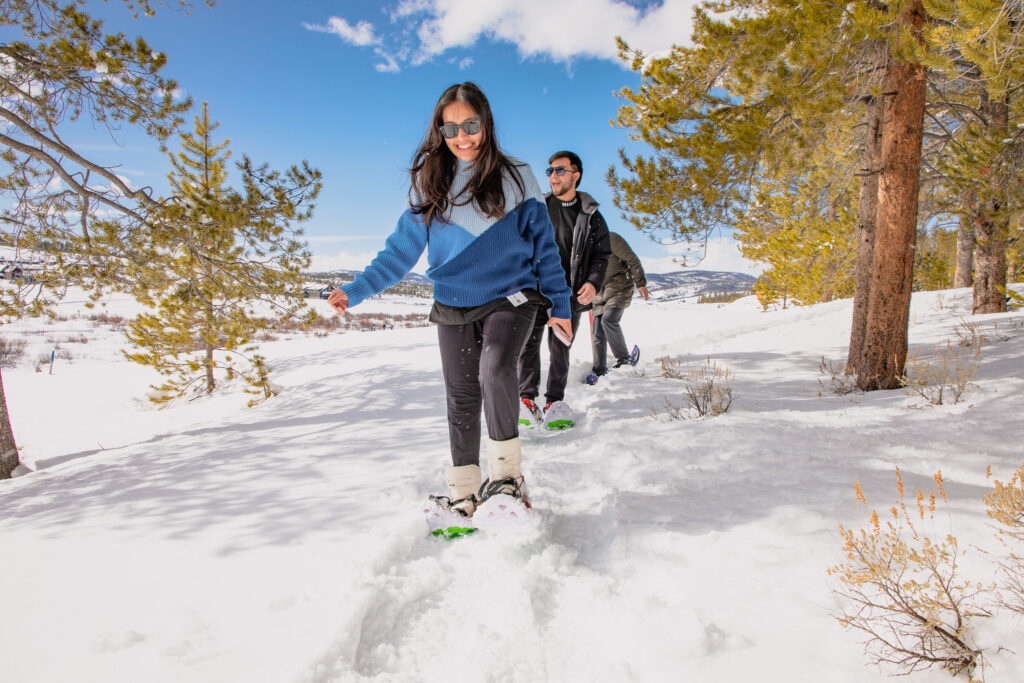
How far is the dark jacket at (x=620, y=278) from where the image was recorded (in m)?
5.33

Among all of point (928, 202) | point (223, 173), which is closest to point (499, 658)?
point (928, 202)

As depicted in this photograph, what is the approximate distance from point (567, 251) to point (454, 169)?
1.92 meters

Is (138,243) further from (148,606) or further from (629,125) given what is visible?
(629,125)

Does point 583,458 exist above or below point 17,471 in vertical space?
above

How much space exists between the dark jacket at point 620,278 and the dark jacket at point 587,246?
4.77ft

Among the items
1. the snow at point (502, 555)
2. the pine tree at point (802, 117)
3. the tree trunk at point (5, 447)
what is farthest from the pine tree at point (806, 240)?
the tree trunk at point (5, 447)

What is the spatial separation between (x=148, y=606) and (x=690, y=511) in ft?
6.09

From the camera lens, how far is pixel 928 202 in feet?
24.9

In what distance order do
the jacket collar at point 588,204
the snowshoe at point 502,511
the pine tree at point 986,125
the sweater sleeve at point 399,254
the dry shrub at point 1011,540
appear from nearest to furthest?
the dry shrub at point 1011,540 < the snowshoe at point 502,511 < the sweater sleeve at point 399,254 < the pine tree at point 986,125 < the jacket collar at point 588,204

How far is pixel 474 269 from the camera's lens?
2051mm

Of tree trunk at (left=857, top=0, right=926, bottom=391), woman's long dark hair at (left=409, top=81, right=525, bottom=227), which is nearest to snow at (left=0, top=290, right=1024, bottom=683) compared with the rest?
tree trunk at (left=857, top=0, right=926, bottom=391)

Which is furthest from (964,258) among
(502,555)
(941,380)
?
(502,555)

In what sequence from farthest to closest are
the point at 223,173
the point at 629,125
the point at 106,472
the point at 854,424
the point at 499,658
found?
the point at 223,173
the point at 629,125
the point at 106,472
the point at 854,424
the point at 499,658

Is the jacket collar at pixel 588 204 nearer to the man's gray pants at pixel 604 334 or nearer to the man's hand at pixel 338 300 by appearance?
the man's gray pants at pixel 604 334
